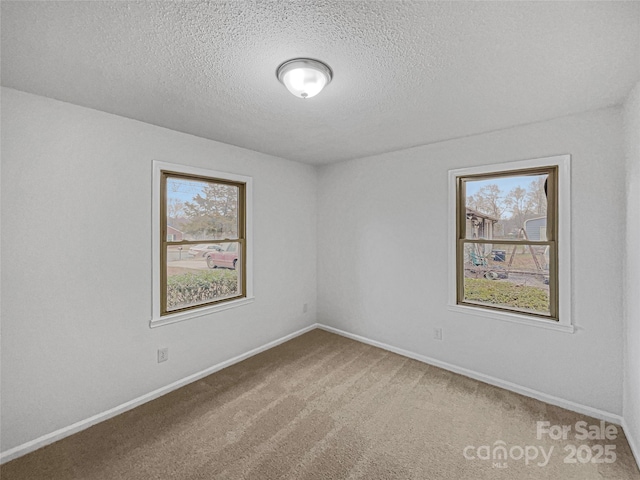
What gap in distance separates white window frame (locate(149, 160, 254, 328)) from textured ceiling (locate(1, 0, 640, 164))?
1.58 ft

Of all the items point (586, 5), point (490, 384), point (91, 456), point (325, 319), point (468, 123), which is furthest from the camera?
point (325, 319)

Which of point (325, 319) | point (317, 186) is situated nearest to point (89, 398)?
point (325, 319)

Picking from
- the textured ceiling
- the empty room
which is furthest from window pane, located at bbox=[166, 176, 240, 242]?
the textured ceiling

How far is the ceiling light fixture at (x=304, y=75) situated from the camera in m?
1.63

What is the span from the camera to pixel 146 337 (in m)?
2.59

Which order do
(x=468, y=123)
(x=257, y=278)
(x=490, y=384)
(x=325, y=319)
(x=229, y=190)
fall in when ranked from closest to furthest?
(x=468, y=123) < (x=490, y=384) < (x=229, y=190) < (x=257, y=278) < (x=325, y=319)

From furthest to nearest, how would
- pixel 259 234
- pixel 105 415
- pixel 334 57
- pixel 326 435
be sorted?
pixel 259 234 < pixel 105 415 < pixel 326 435 < pixel 334 57

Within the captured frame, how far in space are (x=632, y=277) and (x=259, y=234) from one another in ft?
11.0

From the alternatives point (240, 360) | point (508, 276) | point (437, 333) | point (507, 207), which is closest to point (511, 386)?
point (437, 333)

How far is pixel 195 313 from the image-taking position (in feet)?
9.64

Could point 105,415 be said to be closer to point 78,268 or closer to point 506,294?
point 78,268

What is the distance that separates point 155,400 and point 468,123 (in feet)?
12.4

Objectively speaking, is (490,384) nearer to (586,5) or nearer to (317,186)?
(586,5)

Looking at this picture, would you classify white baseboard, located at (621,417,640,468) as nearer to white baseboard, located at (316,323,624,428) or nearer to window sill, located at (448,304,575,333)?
A: white baseboard, located at (316,323,624,428)
